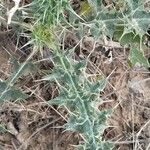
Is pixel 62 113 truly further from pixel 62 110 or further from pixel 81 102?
pixel 81 102

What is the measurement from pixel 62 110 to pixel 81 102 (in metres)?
0.38

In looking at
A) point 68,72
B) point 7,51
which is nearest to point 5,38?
point 7,51

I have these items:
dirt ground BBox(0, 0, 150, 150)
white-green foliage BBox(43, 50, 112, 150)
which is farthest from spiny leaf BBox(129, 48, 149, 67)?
white-green foliage BBox(43, 50, 112, 150)

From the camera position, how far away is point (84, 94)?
1528mm

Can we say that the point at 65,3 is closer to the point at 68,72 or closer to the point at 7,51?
the point at 68,72

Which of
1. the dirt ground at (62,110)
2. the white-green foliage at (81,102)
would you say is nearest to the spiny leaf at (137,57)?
the dirt ground at (62,110)

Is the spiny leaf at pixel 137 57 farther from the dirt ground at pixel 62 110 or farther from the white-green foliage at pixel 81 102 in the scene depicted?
the white-green foliage at pixel 81 102

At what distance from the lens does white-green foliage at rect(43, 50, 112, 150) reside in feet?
4.94

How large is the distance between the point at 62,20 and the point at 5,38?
391mm

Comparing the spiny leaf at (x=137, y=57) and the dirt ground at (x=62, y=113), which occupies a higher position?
the spiny leaf at (x=137, y=57)

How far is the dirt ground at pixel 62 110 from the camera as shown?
1.88 meters

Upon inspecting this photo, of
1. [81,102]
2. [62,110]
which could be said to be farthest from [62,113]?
[81,102]

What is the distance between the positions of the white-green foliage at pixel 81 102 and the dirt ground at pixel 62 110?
313 mm

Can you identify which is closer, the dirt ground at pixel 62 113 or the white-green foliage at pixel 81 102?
the white-green foliage at pixel 81 102
